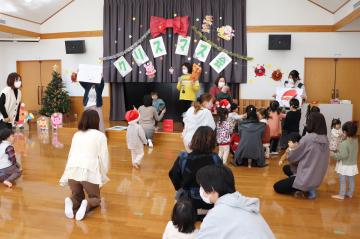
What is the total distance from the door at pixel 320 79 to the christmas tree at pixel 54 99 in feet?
19.1

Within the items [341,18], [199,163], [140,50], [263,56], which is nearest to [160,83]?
[140,50]

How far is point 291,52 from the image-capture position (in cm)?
796

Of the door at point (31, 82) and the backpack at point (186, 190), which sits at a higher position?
the door at point (31, 82)

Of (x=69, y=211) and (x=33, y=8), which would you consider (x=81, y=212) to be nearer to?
(x=69, y=211)

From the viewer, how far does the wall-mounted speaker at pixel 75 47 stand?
355 inches

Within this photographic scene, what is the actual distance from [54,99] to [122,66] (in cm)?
192

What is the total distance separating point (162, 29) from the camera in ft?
27.3

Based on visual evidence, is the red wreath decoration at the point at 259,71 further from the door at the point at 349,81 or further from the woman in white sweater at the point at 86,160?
the woman in white sweater at the point at 86,160

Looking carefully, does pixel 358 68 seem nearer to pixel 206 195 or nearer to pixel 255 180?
pixel 255 180

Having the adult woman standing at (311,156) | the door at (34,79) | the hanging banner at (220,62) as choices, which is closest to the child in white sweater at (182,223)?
the adult woman standing at (311,156)

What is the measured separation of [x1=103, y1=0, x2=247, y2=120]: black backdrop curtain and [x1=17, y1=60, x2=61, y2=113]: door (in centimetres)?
200

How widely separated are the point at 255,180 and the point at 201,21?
4.71 metres

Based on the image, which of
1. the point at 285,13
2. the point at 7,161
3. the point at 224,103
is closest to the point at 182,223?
the point at 7,161

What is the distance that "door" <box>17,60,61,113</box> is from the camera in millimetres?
9781
